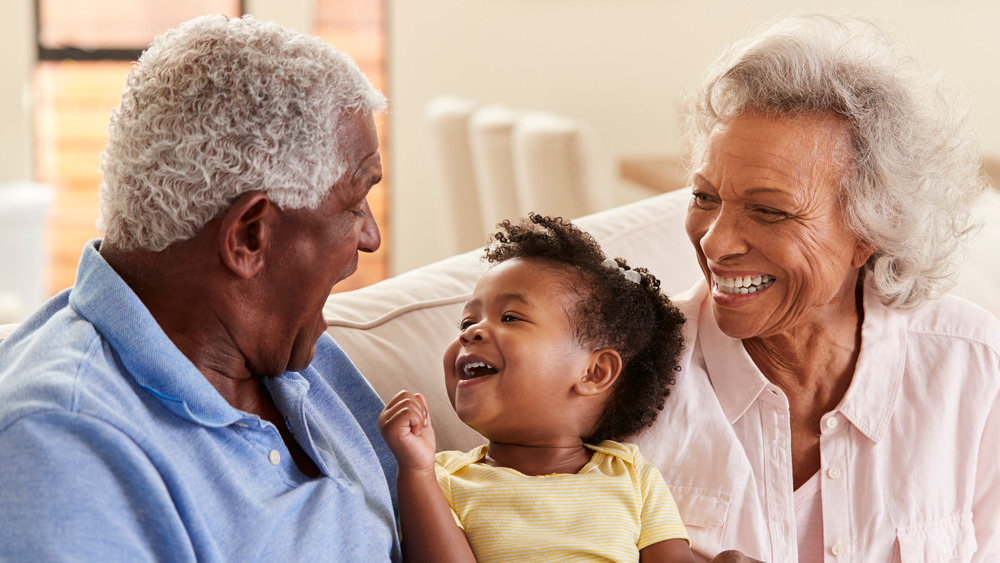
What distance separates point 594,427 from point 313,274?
61 cm

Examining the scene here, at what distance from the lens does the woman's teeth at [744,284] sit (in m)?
1.54

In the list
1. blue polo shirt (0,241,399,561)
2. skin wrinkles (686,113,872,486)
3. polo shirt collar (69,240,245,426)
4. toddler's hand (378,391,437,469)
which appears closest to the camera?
blue polo shirt (0,241,399,561)

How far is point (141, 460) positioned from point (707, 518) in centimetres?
88

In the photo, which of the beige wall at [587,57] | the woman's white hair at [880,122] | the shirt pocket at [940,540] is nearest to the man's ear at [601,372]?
the woman's white hair at [880,122]

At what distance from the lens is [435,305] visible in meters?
1.66

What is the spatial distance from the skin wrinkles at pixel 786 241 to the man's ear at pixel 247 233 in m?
0.73

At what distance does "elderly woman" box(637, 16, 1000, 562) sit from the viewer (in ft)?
4.93

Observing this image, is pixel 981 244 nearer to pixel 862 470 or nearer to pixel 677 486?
pixel 862 470

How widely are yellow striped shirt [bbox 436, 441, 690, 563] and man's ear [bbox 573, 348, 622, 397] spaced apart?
4.2 inches

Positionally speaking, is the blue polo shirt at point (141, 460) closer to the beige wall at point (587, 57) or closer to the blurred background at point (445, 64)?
the blurred background at point (445, 64)

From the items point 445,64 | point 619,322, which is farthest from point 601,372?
point 445,64

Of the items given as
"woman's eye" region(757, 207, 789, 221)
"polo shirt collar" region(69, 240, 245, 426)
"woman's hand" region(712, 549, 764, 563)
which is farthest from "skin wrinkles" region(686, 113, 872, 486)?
A: "polo shirt collar" region(69, 240, 245, 426)

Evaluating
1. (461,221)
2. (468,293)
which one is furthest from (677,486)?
(461,221)

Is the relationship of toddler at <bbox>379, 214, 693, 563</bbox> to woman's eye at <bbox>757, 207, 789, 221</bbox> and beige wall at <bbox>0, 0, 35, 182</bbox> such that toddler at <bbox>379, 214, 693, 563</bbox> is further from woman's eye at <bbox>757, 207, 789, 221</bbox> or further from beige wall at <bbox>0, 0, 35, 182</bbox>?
beige wall at <bbox>0, 0, 35, 182</bbox>
